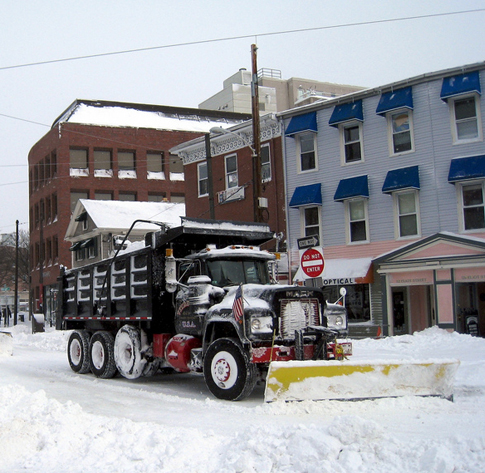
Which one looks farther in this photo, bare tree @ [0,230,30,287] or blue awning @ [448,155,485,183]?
bare tree @ [0,230,30,287]

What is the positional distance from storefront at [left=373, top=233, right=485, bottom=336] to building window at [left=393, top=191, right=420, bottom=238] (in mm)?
1345

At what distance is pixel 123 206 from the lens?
42562mm

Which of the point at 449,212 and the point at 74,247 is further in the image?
the point at 74,247

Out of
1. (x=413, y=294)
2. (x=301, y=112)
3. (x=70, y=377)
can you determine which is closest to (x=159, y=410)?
(x=70, y=377)

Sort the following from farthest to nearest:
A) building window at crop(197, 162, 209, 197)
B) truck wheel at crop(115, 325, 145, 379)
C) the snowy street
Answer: building window at crop(197, 162, 209, 197) → truck wheel at crop(115, 325, 145, 379) → the snowy street

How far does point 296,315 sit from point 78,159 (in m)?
42.1

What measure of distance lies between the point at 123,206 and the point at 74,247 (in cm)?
429

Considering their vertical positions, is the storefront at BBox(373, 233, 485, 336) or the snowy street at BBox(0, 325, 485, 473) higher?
the storefront at BBox(373, 233, 485, 336)

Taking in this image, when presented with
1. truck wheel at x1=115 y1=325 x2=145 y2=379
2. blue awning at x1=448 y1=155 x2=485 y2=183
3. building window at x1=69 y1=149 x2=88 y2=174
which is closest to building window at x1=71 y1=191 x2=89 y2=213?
building window at x1=69 y1=149 x2=88 y2=174

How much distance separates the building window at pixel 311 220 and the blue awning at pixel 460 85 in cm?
680

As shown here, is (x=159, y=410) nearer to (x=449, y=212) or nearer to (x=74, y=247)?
(x=449, y=212)

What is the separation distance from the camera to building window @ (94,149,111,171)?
5026cm

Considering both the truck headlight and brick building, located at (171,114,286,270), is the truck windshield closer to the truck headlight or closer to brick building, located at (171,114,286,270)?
the truck headlight

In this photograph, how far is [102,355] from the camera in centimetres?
1395
